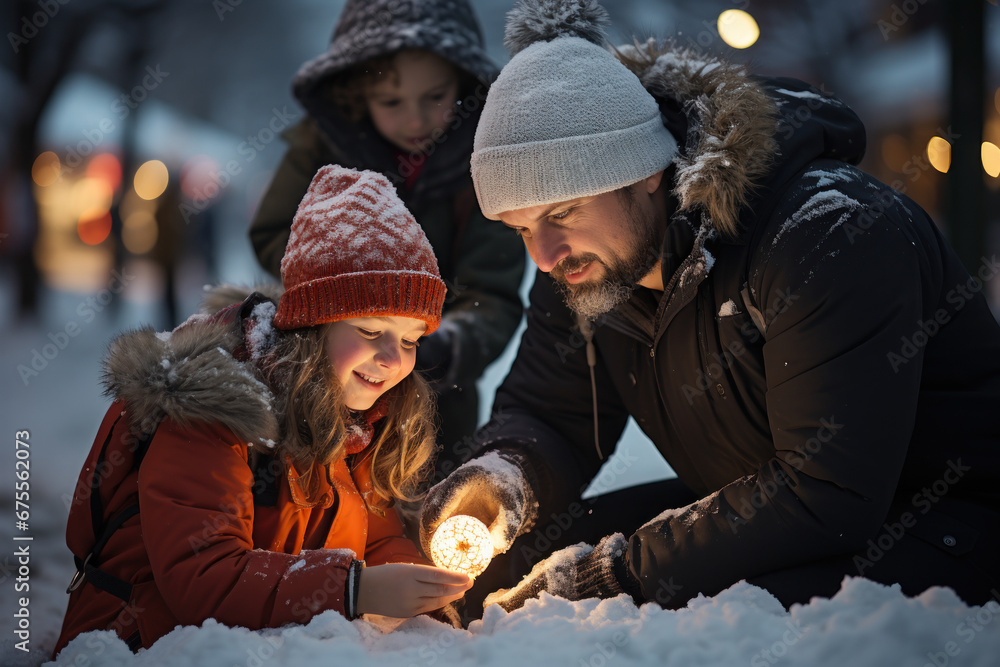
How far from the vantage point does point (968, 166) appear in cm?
300

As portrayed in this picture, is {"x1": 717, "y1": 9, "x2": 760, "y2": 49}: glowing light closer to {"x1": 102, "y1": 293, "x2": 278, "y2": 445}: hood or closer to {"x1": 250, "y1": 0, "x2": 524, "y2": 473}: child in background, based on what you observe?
{"x1": 250, "y1": 0, "x2": 524, "y2": 473}: child in background

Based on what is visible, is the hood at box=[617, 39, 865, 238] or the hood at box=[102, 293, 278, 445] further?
the hood at box=[617, 39, 865, 238]

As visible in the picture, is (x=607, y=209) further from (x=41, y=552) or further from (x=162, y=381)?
(x=41, y=552)

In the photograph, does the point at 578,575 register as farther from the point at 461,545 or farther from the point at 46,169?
the point at 46,169

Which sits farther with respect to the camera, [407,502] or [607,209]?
[407,502]

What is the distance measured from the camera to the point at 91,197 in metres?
6.32

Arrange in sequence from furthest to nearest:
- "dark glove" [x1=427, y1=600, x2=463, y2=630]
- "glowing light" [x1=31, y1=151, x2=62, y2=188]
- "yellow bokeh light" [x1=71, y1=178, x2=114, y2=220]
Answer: "yellow bokeh light" [x1=71, y1=178, x2=114, y2=220], "glowing light" [x1=31, y1=151, x2=62, y2=188], "dark glove" [x1=427, y1=600, x2=463, y2=630]

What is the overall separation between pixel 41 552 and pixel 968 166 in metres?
4.09

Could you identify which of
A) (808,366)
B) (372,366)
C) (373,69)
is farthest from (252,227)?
(808,366)

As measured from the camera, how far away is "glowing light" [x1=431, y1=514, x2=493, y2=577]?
5.78 feet

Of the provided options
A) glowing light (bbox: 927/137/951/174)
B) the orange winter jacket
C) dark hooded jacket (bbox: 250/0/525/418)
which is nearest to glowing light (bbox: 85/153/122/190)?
dark hooded jacket (bbox: 250/0/525/418)

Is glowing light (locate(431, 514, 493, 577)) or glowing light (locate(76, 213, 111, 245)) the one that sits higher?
glowing light (locate(431, 514, 493, 577))

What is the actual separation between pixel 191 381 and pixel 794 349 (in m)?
1.36

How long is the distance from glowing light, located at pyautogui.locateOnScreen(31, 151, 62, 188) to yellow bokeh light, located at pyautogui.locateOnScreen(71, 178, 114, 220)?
17.7 inches
